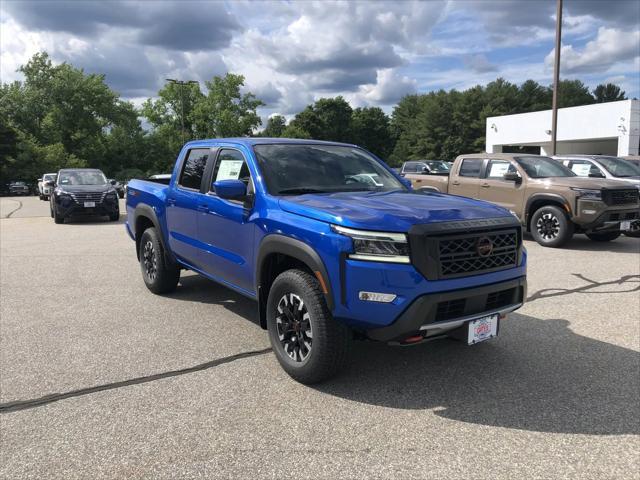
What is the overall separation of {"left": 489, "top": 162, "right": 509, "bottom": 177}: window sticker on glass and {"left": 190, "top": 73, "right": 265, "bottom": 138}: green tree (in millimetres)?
59726

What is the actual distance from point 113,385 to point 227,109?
67.9 m

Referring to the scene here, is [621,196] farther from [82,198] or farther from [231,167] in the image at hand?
[82,198]

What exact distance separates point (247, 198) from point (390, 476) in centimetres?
243

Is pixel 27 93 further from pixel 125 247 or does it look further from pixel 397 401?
pixel 397 401

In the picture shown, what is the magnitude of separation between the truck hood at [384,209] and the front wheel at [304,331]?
1.63 feet

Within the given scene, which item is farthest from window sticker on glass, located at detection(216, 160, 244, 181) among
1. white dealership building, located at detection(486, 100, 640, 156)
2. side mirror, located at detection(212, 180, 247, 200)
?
white dealership building, located at detection(486, 100, 640, 156)

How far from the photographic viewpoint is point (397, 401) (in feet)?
11.7

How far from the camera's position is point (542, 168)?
10.6 m

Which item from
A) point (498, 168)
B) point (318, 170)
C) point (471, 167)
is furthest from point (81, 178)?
point (318, 170)

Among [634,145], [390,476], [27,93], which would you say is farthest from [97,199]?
[27,93]

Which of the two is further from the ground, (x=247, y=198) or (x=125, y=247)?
(x=247, y=198)

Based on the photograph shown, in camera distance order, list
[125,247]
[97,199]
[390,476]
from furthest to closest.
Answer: [97,199]
[125,247]
[390,476]

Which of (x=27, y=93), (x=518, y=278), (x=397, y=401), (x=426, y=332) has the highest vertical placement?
(x=27, y=93)

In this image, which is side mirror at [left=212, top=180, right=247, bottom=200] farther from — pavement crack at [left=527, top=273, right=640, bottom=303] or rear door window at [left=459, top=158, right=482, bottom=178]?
rear door window at [left=459, top=158, right=482, bottom=178]
